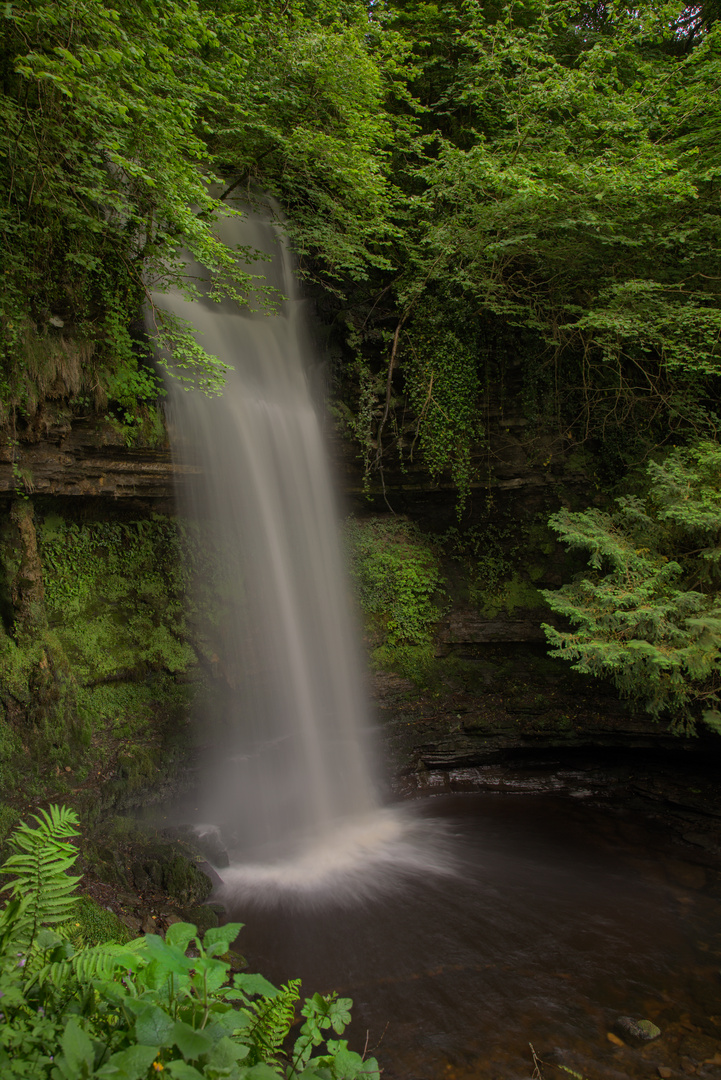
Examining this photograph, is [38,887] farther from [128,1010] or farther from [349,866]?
[349,866]

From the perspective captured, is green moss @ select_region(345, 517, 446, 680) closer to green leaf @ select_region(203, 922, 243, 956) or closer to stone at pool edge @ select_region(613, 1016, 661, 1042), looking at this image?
stone at pool edge @ select_region(613, 1016, 661, 1042)

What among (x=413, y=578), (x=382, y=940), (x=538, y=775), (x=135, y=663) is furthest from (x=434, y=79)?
(x=382, y=940)

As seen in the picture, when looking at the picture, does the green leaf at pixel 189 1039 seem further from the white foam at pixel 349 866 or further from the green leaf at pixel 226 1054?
the white foam at pixel 349 866

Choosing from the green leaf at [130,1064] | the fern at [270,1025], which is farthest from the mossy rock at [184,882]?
the green leaf at [130,1064]

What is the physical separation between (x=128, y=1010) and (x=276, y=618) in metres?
6.77

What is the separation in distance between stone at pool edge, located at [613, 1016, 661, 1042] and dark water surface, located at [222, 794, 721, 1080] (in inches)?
2.3

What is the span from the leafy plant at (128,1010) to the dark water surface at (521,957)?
10.1 feet

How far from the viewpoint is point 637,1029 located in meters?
4.23

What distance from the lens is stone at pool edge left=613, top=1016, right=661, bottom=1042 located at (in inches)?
165

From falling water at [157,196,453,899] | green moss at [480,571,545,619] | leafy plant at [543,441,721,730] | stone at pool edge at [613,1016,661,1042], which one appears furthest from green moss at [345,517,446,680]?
stone at pool edge at [613,1016,661,1042]

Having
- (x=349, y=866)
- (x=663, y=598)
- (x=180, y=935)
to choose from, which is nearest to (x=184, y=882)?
(x=349, y=866)

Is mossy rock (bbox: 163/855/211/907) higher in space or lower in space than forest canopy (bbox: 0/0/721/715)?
lower

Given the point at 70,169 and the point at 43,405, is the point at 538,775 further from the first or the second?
the point at 70,169

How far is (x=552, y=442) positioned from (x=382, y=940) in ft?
23.4
